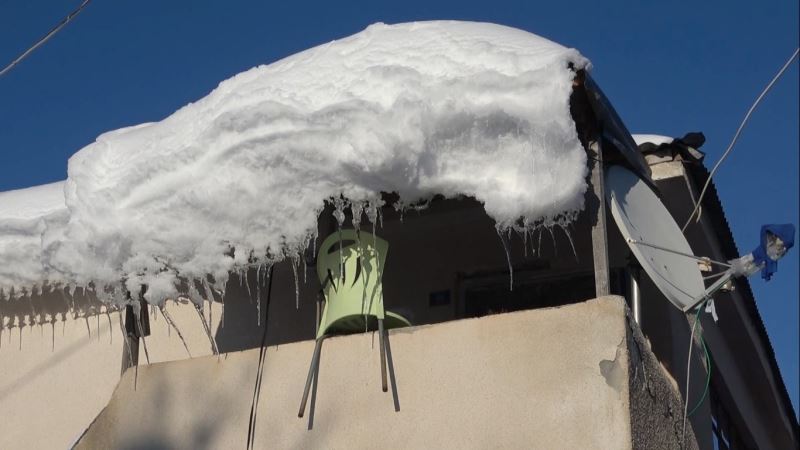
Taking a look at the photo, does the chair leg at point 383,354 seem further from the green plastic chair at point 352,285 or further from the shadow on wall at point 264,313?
the shadow on wall at point 264,313

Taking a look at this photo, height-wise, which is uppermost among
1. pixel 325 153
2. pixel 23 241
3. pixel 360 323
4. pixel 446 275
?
pixel 325 153

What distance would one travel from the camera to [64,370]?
8.12 m

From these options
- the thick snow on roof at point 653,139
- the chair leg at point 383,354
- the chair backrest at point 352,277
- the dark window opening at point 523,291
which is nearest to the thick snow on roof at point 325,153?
the chair backrest at point 352,277

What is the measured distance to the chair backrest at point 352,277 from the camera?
619cm

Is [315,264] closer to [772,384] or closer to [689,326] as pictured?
[689,326]

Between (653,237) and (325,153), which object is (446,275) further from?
(325,153)

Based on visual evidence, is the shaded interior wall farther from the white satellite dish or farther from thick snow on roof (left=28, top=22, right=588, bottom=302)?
thick snow on roof (left=28, top=22, right=588, bottom=302)

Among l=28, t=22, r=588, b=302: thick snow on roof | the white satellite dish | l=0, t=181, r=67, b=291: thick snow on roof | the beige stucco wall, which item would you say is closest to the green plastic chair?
l=28, t=22, r=588, b=302: thick snow on roof

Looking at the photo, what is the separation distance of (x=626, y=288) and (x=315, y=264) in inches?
85.0

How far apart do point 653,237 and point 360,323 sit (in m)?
1.70

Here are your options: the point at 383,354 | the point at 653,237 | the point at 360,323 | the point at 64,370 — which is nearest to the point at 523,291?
the point at 653,237

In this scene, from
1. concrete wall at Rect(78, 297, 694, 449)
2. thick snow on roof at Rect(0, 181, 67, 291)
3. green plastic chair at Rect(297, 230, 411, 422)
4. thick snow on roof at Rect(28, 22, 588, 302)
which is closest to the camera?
concrete wall at Rect(78, 297, 694, 449)

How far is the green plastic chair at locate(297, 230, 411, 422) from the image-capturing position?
618 cm

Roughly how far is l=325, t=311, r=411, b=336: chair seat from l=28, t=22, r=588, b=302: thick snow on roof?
495 millimetres
